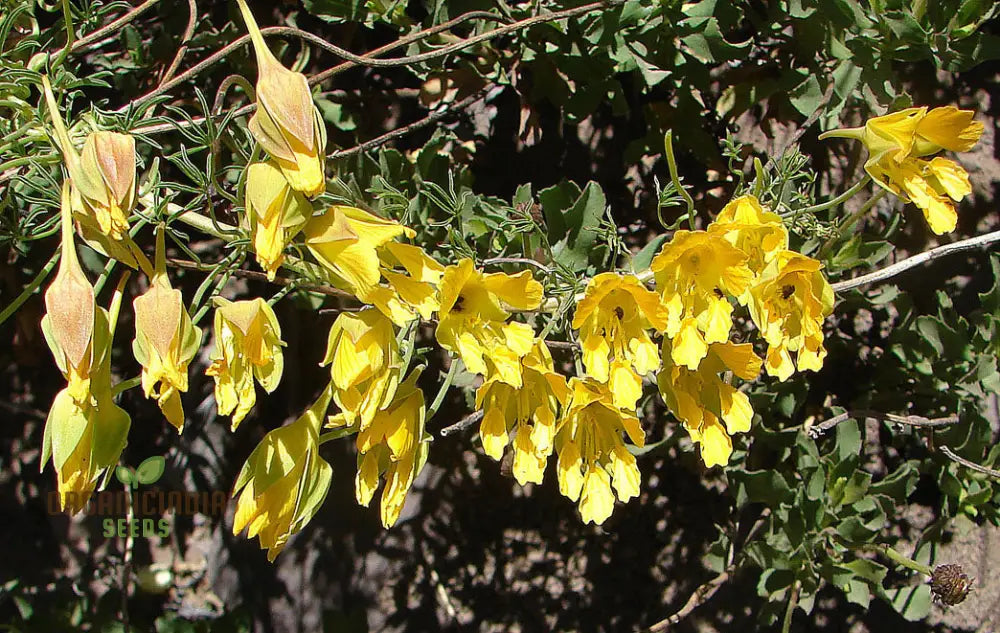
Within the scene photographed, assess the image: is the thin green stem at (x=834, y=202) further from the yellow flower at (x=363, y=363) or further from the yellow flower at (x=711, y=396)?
the yellow flower at (x=363, y=363)

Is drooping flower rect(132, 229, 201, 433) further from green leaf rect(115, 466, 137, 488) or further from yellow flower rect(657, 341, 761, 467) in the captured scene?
green leaf rect(115, 466, 137, 488)

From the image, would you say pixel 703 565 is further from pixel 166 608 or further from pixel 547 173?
pixel 166 608

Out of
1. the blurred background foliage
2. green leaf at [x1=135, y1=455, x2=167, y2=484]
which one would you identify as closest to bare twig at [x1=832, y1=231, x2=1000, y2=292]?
the blurred background foliage

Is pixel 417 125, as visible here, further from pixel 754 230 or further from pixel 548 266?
pixel 754 230

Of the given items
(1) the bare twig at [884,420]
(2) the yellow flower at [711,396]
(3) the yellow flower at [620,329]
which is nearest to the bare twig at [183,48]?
(3) the yellow flower at [620,329]

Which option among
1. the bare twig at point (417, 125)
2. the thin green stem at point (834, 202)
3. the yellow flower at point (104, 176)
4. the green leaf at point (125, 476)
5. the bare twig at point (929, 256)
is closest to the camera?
the yellow flower at point (104, 176)

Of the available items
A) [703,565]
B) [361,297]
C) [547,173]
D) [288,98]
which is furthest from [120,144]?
[703,565]
